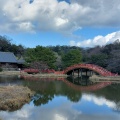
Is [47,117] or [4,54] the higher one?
[4,54]

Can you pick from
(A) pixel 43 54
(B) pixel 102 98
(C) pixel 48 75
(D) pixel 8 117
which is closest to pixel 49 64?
(A) pixel 43 54

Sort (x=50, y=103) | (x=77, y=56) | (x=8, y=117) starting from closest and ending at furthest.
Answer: (x=8, y=117), (x=50, y=103), (x=77, y=56)

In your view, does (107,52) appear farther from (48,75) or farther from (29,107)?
(29,107)

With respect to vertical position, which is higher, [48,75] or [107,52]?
[107,52]

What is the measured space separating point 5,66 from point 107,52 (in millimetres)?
21176

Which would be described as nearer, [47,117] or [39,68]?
[47,117]

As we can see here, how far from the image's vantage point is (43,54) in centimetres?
4534

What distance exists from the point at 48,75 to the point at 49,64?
5.52 meters

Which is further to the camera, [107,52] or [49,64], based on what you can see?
[107,52]

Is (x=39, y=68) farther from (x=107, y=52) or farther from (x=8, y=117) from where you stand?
(x=8, y=117)

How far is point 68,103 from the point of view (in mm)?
17531

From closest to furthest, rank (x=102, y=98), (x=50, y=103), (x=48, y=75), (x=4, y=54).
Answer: (x=50, y=103) → (x=102, y=98) → (x=48, y=75) → (x=4, y=54)

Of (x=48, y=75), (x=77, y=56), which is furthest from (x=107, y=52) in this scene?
(x=48, y=75)

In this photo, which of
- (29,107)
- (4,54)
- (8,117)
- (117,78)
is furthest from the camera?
(4,54)
